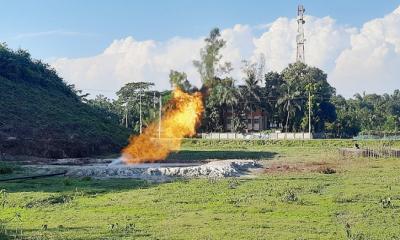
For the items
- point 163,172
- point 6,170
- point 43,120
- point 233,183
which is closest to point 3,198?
point 233,183

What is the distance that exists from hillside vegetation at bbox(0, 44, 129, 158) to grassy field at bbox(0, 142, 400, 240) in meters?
31.8

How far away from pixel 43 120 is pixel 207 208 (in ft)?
193

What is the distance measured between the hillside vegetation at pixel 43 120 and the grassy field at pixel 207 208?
104 ft

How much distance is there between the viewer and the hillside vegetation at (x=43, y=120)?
70812mm

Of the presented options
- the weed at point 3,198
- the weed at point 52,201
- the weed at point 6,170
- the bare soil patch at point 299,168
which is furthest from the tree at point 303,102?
the weed at point 3,198

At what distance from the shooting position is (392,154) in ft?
207

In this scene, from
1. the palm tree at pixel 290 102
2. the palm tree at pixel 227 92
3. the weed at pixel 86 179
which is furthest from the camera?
the palm tree at pixel 290 102

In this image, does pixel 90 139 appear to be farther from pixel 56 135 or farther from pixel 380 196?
pixel 380 196

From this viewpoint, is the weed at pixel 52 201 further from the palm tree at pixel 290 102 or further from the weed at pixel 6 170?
the palm tree at pixel 290 102

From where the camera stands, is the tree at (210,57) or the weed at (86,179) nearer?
the weed at (86,179)

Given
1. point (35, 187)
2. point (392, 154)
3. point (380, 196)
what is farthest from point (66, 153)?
point (380, 196)

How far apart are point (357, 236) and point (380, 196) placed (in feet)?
38.7

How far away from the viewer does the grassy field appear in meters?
19.9

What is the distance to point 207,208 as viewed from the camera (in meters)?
26.1
